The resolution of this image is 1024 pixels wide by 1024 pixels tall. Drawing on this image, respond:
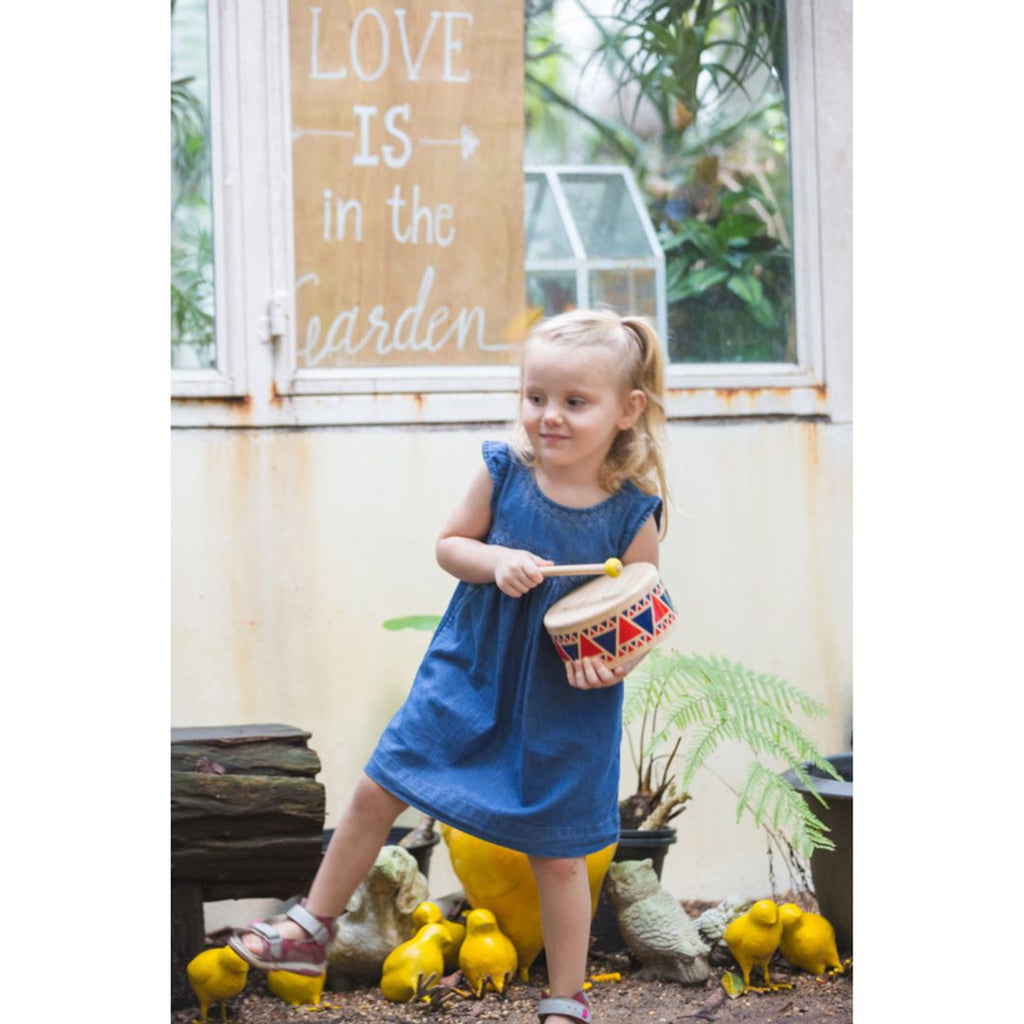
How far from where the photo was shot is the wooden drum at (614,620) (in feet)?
6.72

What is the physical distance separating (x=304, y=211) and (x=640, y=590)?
1464 millimetres

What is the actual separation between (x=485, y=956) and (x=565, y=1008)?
0.43 meters

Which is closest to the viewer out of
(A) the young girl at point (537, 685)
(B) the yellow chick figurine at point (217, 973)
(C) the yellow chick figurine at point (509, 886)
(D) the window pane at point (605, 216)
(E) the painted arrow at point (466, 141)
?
(A) the young girl at point (537, 685)

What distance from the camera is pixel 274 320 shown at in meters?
3.06

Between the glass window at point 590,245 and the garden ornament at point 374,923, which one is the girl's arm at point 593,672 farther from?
the glass window at point 590,245

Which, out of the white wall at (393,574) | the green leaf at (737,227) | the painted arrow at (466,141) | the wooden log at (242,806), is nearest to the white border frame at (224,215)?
the white wall at (393,574)

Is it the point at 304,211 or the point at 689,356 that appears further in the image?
the point at 689,356

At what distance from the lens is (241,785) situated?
2486 millimetres

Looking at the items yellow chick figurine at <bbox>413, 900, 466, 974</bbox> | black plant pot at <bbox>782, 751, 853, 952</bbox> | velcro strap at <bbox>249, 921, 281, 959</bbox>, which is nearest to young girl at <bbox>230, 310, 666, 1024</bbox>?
velcro strap at <bbox>249, 921, 281, 959</bbox>

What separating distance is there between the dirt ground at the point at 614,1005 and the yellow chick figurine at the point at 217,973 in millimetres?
101

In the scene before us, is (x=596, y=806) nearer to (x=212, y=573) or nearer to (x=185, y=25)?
(x=212, y=573)

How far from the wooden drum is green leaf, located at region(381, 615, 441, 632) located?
0.82 metres
